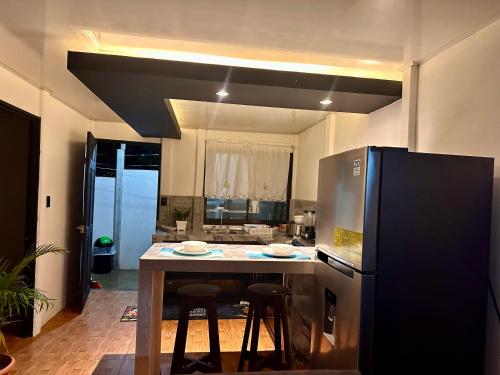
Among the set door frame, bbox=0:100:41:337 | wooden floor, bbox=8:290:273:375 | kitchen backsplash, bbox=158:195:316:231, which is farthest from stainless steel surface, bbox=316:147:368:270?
kitchen backsplash, bbox=158:195:316:231

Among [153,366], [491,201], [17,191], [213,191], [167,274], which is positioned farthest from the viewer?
[213,191]

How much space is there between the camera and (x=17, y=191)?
3244 millimetres

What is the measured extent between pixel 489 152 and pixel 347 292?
3.18 feet

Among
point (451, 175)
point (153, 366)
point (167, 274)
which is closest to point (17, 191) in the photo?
point (167, 274)

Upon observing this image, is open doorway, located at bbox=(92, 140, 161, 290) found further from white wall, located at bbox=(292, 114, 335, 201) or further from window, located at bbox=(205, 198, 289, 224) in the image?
white wall, located at bbox=(292, 114, 335, 201)

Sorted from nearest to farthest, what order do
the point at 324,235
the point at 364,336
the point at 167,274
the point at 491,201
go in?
the point at 364,336
the point at 491,201
the point at 324,235
the point at 167,274

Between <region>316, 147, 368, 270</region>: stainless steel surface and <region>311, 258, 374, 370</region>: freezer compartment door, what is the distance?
88mm

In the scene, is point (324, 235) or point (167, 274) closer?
point (324, 235)

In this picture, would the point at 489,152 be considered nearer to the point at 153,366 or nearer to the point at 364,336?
the point at 364,336

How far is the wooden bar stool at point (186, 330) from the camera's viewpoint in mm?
2234

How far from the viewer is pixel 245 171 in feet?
17.2

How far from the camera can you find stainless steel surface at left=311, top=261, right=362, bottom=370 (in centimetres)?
150

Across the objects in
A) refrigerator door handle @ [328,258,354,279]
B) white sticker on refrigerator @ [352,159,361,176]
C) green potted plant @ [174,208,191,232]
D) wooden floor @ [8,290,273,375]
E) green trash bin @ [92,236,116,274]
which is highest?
white sticker on refrigerator @ [352,159,361,176]

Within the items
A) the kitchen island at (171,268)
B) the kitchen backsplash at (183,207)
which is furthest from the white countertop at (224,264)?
the kitchen backsplash at (183,207)
